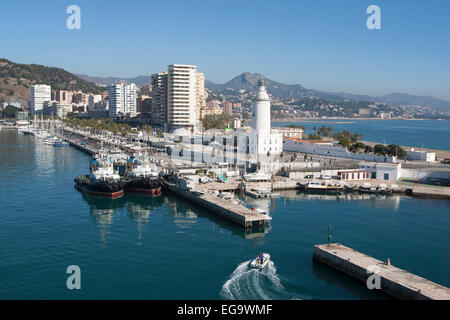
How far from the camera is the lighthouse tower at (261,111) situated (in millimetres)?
51625

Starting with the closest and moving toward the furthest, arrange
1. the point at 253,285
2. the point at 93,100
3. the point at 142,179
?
the point at 253,285 → the point at 142,179 → the point at 93,100

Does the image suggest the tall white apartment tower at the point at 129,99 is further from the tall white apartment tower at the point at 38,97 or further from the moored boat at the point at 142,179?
the moored boat at the point at 142,179

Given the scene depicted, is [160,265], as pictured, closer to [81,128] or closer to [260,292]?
[260,292]

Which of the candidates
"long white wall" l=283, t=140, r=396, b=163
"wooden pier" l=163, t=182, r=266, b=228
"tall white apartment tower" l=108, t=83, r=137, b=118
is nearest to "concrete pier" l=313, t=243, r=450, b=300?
"wooden pier" l=163, t=182, r=266, b=228

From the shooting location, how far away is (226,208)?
2944 cm

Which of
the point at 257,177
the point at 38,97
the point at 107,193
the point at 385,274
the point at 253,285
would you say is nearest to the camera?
the point at 385,274

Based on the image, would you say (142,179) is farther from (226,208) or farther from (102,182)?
(226,208)

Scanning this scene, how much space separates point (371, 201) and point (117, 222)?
22.2m

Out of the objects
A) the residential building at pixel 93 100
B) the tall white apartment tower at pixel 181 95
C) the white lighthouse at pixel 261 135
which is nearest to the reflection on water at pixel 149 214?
the white lighthouse at pixel 261 135

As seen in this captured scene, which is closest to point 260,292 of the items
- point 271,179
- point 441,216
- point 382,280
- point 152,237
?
point 382,280

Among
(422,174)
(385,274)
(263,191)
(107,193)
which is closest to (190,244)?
(385,274)

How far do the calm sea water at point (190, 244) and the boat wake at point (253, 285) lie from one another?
0.05 metres

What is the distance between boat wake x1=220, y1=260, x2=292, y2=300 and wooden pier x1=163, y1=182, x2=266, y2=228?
7436 millimetres

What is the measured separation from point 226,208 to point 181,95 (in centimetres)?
6536
